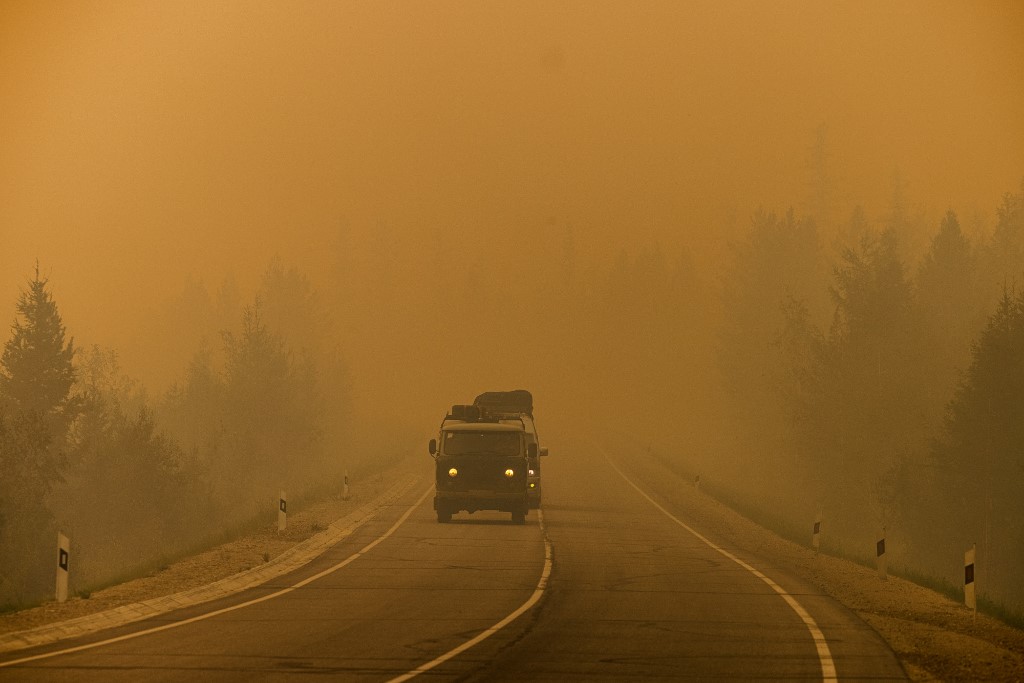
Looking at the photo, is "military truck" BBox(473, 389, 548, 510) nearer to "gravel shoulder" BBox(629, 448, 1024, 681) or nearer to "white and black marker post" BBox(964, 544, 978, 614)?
"gravel shoulder" BBox(629, 448, 1024, 681)

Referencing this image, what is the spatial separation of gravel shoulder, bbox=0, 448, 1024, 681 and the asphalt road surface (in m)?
0.59

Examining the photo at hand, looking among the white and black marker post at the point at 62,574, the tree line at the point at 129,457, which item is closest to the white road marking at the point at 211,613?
the white and black marker post at the point at 62,574

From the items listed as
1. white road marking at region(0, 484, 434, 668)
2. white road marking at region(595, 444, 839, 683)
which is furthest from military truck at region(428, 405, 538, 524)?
white road marking at region(595, 444, 839, 683)

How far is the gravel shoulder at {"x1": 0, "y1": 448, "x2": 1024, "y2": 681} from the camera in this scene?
48.7 ft

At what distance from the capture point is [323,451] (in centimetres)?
9438

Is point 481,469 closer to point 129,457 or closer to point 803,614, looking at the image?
point 803,614

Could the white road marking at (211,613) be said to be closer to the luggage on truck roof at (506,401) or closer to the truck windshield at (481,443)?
the truck windshield at (481,443)

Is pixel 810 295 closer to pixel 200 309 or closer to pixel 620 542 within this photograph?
pixel 620 542

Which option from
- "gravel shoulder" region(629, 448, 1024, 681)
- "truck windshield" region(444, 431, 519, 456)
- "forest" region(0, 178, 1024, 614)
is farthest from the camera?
"forest" region(0, 178, 1024, 614)

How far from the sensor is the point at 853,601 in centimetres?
2056

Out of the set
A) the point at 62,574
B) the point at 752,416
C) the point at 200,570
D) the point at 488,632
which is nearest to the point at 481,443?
the point at 200,570

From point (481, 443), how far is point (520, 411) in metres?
12.7

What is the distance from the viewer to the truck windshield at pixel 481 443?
108 feet

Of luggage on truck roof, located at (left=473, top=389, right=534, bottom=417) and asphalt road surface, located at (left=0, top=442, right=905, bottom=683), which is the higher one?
luggage on truck roof, located at (left=473, top=389, right=534, bottom=417)
